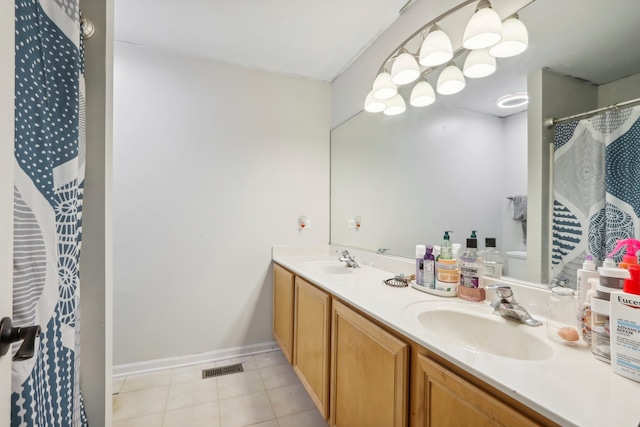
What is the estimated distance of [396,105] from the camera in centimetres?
178

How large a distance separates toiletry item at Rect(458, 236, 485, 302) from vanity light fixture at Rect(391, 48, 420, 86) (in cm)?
93

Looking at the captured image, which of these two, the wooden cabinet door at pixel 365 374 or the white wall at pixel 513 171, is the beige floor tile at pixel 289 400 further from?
the white wall at pixel 513 171

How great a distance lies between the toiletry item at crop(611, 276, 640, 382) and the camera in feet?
1.95

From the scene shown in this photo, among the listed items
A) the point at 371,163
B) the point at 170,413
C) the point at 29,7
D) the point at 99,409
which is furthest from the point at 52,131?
the point at 371,163

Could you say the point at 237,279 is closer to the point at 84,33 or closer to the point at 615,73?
the point at 84,33

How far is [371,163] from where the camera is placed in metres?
2.16

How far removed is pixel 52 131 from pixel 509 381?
1.36 meters

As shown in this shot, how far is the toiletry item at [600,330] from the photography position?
0.68 m

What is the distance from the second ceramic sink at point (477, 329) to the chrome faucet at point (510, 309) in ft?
0.06

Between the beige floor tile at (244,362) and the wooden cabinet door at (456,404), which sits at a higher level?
the wooden cabinet door at (456,404)

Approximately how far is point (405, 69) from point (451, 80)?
24cm

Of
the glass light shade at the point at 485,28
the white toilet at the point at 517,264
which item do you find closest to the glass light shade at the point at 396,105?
the glass light shade at the point at 485,28

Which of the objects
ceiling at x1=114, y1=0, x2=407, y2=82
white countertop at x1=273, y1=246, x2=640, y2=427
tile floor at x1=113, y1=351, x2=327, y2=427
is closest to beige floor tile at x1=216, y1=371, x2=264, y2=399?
tile floor at x1=113, y1=351, x2=327, y2=427

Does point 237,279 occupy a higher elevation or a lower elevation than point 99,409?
higher
